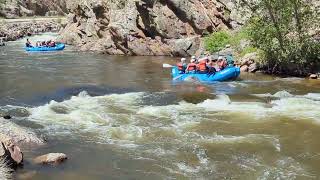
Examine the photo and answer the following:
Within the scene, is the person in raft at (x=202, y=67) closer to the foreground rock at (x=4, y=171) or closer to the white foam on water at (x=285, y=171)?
the white foam on water at (x=285, y=171)

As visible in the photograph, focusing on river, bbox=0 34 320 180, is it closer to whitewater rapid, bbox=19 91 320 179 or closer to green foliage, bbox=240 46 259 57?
whitewater rapid, bbox=19 91 320 179

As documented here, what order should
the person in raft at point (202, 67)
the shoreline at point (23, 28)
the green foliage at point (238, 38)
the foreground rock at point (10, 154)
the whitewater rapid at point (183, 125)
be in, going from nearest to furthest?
the foreground rock at point (10, 154)
the whitewater rapid at point (183, 125)
the person in raft at point (202, 67)
the green foliage at point (238, 38)
the shoreline at point (23, 28)

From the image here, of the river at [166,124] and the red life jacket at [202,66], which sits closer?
the river at [166,124]

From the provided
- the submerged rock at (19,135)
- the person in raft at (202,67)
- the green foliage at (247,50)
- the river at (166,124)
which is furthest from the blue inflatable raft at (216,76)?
the submerged rock at (19,135)

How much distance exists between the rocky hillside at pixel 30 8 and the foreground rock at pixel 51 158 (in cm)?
7764

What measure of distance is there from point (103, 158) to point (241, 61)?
19080 millimetres

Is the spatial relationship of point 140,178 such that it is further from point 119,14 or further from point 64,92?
point 119,14

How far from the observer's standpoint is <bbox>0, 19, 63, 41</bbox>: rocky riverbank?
57.5m

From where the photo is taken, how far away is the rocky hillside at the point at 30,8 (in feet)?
286

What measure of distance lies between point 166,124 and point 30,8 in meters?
88.1

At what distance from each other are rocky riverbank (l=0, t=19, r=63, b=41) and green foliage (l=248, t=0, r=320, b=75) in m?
34.4

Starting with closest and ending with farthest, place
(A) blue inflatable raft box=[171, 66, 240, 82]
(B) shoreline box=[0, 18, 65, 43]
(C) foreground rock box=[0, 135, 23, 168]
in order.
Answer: (C) foreground rock box=[0, 135, 23, 168], (A) blue inflatable raft box=[171, 66, 240, 82], (B) shoreline box=[0, 18, 65, 43]

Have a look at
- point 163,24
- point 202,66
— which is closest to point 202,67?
point 202,66

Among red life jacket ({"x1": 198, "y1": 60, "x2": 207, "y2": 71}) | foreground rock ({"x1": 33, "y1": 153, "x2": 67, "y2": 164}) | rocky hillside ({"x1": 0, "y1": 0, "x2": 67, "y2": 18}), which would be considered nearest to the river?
foreground rock ({"x1": 33, "y1": 153, "x2": 67, "y2": 164})
